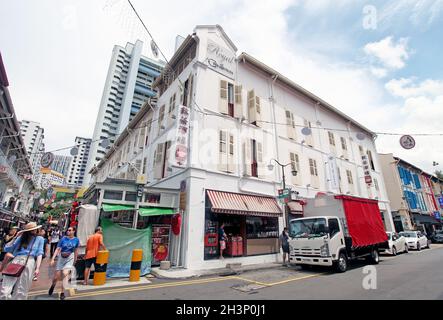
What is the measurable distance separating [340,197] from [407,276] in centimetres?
358

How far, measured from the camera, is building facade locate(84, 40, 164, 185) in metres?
70.9

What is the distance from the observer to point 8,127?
1419 centimetres

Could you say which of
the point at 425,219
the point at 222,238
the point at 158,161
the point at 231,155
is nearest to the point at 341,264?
the point at 222,238

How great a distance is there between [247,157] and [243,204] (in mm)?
3127

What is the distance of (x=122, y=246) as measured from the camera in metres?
8.68

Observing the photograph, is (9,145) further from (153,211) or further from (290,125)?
(290,125)

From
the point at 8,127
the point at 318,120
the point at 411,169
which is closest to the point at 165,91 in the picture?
the point at 8,127

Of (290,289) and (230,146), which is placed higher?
(230,146)

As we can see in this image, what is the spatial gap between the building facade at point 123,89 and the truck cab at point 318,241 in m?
69.6

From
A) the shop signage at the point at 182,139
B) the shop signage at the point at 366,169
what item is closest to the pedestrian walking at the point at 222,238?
the shop signage at the point at 182,139

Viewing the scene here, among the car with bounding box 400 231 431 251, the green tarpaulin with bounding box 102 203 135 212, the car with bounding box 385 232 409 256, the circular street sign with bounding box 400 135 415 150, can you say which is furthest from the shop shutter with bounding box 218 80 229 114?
the car with bounding box 400 231 431 251

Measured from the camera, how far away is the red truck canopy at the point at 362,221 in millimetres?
10024

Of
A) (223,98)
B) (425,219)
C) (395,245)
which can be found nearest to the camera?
(223,98)

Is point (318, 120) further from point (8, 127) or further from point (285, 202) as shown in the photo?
point (8, 127)
